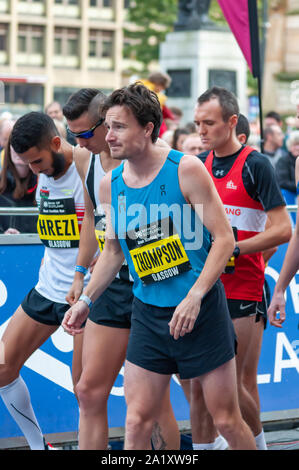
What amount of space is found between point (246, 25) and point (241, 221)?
14.3ft

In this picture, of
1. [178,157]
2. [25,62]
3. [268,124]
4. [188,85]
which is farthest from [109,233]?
[25,62]

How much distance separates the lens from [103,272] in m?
4.34

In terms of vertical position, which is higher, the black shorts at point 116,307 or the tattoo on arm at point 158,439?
the black shorts at point 116,307

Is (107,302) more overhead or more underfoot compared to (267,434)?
more overhead

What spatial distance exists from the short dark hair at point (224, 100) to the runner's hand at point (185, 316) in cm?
166

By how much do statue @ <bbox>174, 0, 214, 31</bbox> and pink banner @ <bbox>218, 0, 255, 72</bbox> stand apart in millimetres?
10970

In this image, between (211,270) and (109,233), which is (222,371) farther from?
(109,233)

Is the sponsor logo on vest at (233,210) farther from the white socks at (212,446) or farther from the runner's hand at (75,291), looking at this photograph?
the white socks at (212,446)

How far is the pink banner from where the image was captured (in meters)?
8.81

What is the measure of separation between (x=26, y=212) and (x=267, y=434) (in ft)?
7.77

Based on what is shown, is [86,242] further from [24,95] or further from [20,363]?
[24,95]

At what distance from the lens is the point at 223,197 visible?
16.5ft

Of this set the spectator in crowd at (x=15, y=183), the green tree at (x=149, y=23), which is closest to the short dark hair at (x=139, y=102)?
the spectator in crowd at (x=15, y=183)

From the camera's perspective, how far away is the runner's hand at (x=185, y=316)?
3.77m
